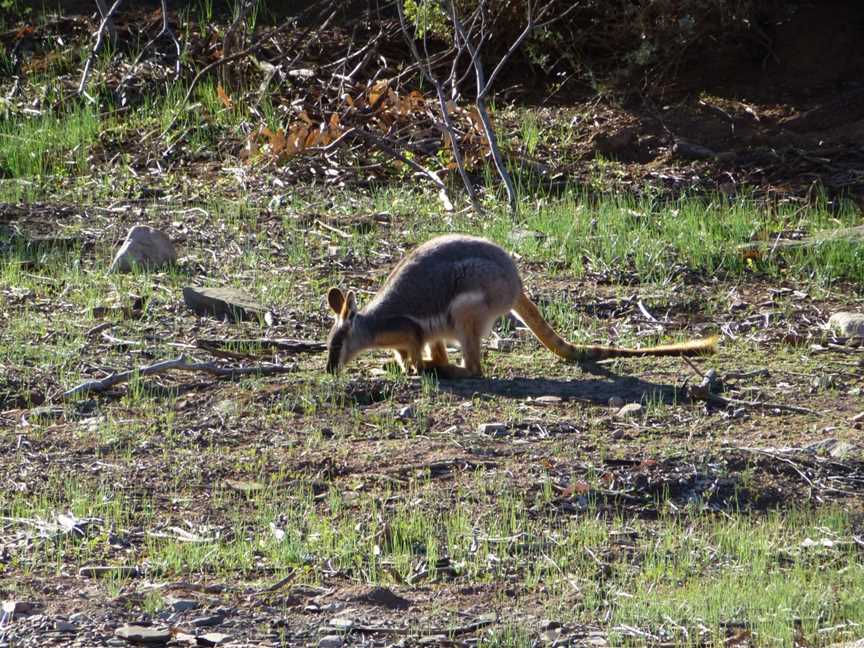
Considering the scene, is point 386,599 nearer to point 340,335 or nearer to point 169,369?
point 340,335

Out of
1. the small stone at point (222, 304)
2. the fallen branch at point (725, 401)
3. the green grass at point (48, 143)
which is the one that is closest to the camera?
the fallen branch at point (725, 401)

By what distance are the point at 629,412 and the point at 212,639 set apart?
3.28 metres

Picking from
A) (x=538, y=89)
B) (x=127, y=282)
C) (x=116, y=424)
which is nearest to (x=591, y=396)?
(x=116, y=424)

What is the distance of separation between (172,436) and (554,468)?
6.63 ft

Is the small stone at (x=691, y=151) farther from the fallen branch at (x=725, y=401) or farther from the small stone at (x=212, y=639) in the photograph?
the small stone at (x=212, y=639)

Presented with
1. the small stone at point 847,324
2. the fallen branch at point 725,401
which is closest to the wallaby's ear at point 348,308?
the fallen branch at point 725,401

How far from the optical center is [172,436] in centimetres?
712

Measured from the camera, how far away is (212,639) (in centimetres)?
483

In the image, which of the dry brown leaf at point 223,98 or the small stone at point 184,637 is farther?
the dry brown leaf at point 223,98

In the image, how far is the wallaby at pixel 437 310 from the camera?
8.08m

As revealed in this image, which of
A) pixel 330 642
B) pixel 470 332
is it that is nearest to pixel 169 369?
pixel 470 332

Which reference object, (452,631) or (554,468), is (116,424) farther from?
(452,631)

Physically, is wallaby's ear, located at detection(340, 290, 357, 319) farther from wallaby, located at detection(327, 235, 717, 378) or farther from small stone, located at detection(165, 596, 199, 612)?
small stone, located at detection(165, 596, 199, 612)

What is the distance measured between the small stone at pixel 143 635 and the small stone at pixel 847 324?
18.3ft
